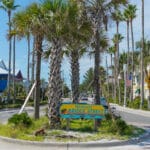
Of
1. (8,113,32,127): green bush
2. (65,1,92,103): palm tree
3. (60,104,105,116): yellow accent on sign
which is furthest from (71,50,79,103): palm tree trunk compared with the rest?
(8,113,32,127): green bush

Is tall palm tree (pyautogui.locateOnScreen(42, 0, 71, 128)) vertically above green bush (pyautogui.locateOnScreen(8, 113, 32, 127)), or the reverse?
tall palm tree (pyautogui.locateOnScreen(42, 0, 71, 128))

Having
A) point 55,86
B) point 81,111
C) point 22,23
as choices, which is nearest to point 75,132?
point 81,111

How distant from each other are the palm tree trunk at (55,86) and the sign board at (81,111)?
0.49 m

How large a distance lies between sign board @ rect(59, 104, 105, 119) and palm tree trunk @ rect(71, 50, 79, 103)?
19.6 ft

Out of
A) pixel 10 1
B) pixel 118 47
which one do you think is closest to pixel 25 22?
pixel 10 1

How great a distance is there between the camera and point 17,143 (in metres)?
16.1

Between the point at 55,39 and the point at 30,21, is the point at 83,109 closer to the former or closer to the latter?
the point at 55,39

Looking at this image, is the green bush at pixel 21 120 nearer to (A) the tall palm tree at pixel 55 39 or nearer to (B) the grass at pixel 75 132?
(B) the grass at pixel 75 132

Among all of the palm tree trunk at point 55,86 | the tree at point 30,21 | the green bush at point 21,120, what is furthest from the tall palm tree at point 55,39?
the green bush at point 21,120

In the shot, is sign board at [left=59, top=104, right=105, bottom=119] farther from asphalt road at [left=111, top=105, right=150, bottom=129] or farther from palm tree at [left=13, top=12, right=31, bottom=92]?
asphalt road at [left=111, top=105, right=150, bottom=129]

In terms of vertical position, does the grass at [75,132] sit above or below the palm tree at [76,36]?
below

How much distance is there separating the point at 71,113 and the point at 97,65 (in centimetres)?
281

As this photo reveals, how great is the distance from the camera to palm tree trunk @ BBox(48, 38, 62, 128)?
19344 mm

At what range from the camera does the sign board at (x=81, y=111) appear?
746 inches
